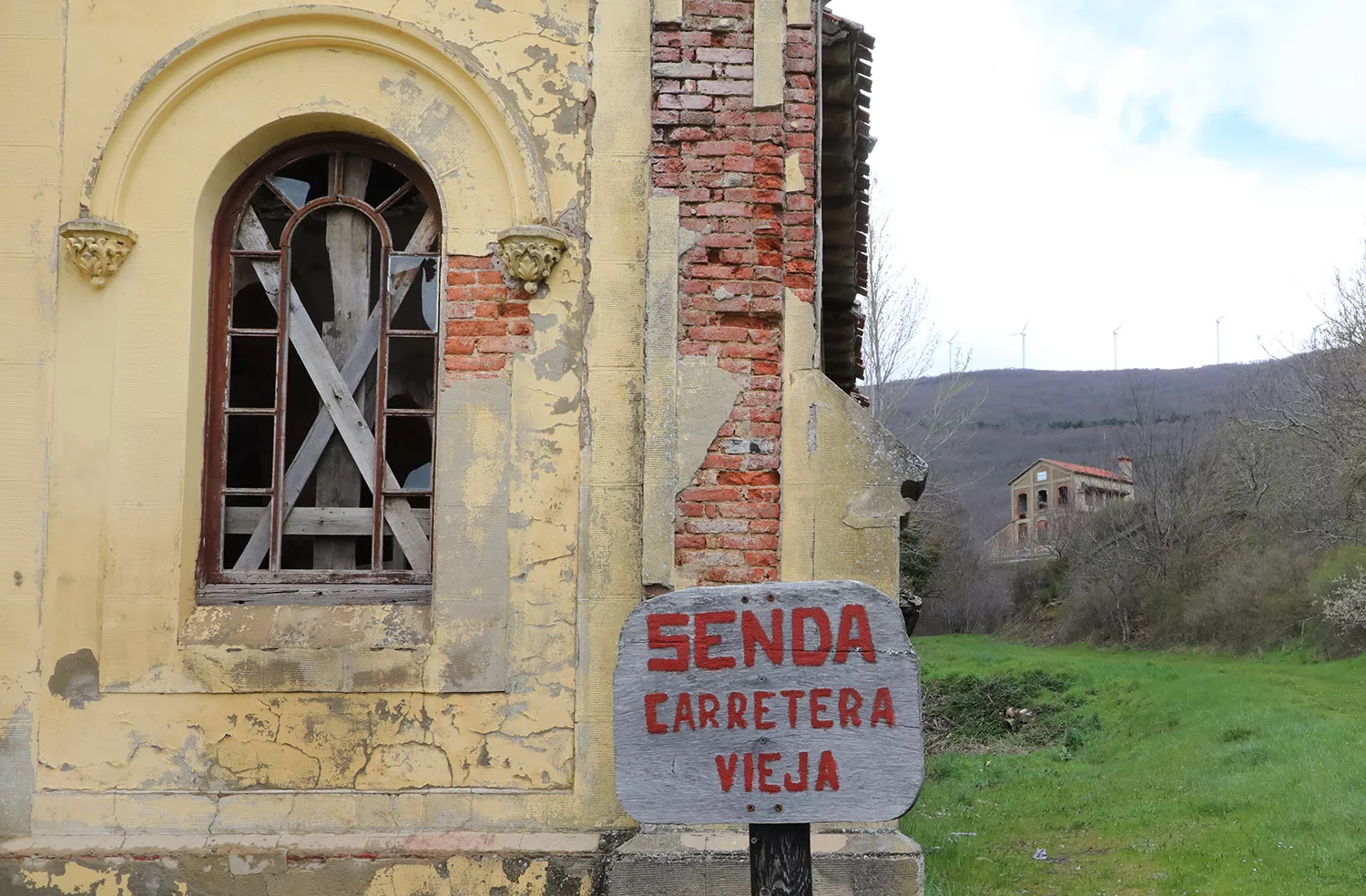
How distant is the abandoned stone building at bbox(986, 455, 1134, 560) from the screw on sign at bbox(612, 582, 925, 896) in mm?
48008

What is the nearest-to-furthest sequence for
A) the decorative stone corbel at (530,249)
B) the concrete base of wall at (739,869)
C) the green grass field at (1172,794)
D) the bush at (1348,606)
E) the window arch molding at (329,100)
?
the concrete base of wall at (739,869) → the decorative stone corbel at (530,249) → the window arch molding at (329,100) → the green grass field at (1172,794) → the bush at (1348,606)

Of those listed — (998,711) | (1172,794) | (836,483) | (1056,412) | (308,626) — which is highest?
(1056,412)

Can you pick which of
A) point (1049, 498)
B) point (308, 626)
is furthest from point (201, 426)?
point (1049, 498)

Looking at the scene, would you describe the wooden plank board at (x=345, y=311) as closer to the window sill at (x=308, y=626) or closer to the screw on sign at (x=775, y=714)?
the window sill at (x=308, y=626)

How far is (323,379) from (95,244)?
46.6 inches

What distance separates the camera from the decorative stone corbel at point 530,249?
557 centimetres

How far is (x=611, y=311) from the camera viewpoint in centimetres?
564

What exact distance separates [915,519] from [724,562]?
67.8 feet

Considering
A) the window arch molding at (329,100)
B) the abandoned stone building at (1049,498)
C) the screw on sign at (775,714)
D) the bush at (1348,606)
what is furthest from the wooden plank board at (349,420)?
the abandoned stone building at (1049,498)

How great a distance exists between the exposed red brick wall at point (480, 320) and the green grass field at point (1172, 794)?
4730 mm

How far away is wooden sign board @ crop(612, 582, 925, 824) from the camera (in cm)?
288

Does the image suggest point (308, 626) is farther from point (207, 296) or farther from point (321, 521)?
point (207, 296)

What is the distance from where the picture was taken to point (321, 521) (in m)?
5.85

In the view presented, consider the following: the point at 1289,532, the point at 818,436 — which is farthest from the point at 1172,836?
the point at 1289,532
